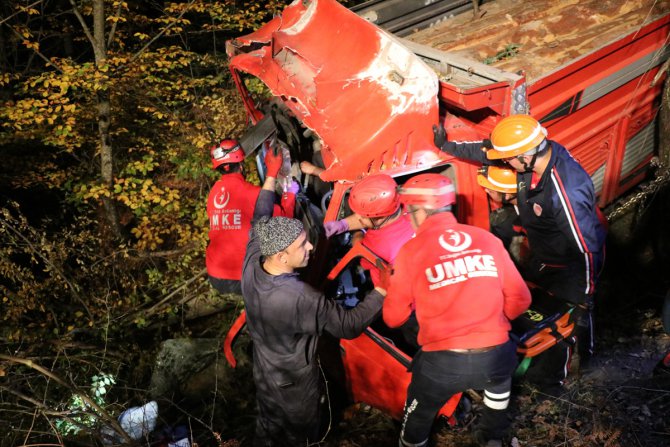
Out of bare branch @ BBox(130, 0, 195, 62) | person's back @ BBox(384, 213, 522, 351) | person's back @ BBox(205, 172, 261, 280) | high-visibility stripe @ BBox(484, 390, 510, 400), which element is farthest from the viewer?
bare branch @ BBox(130, 0, 195, 62)

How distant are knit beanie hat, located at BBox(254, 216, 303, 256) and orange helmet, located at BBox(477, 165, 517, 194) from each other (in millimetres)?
1892

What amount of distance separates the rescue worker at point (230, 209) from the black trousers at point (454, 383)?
181 centimetres

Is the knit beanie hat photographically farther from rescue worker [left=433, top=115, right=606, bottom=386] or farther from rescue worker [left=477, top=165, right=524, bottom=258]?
rescue worker [left=477, top=165, right=524, bottom=258]

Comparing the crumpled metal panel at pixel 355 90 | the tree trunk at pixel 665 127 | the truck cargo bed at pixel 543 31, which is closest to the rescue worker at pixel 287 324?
the crumpled metal panel at pixel 355 90

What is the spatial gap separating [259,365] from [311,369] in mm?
349

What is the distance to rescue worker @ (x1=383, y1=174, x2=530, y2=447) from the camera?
2707 millimetres

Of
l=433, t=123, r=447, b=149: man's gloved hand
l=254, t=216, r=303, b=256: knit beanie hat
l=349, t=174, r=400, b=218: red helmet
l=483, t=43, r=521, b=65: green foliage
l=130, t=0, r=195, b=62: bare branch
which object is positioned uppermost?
l=130, t=0, r=195, b=62: bare branch

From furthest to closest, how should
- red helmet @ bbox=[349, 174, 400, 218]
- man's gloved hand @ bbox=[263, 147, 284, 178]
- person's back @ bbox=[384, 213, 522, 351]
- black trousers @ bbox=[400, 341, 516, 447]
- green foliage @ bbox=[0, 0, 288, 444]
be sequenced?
1. green foliage @ bbox=[0, 0, 288, 444]
2. man's gloved hand @ bbox=[263, 147, 284, 178]
3. red helmet @ bbox=[349, 174, 400, 218]
4. black trousers @ bbox=[400, 341, 516, 447]
5. person's back @ bbox=[384, 213, 522, 351]

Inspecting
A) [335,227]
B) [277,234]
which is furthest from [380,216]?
[277,234]

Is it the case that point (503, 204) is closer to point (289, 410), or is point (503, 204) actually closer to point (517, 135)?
point (517, 135)

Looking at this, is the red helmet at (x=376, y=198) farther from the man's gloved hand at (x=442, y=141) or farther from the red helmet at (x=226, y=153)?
the red helmet at (x=226, y=153)

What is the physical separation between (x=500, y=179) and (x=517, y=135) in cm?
56

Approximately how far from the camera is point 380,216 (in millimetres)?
3484

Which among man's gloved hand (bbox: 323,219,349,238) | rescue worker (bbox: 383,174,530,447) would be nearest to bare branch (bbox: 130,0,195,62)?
man's gloved hand (bbox: 323,219,349,238)
